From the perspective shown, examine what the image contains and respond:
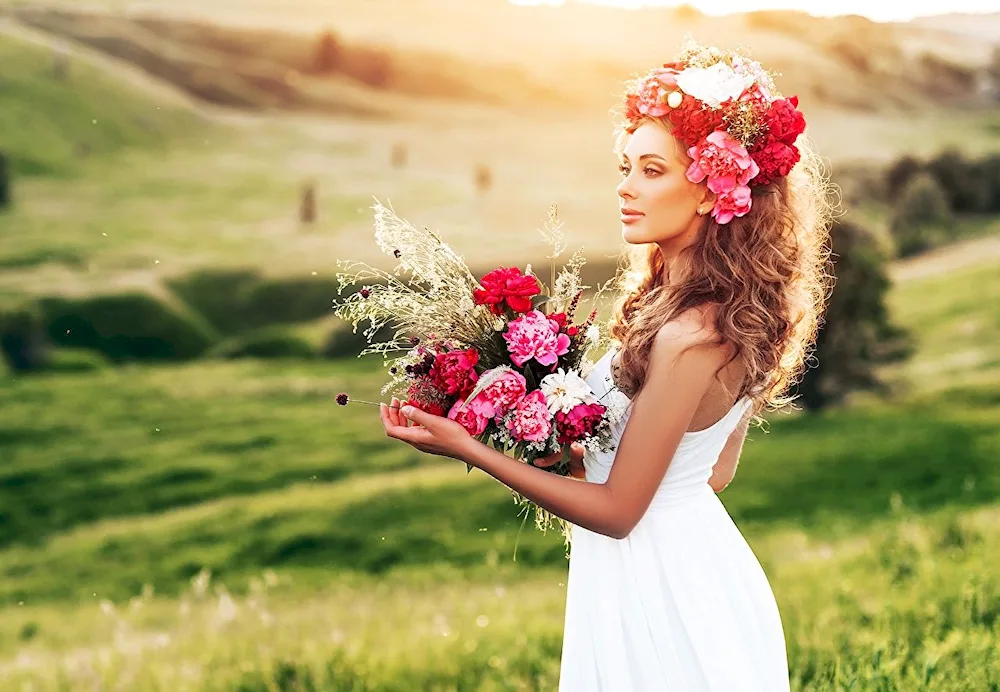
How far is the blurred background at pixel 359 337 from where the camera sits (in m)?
6.44

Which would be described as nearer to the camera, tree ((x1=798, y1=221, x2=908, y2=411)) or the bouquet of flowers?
the bouquet of flowers

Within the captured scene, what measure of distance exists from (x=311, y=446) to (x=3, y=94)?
45.6ft

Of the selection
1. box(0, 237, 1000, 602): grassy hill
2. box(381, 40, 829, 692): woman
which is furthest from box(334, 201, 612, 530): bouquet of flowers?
box(0, 237, 1000, 602): grassy hill

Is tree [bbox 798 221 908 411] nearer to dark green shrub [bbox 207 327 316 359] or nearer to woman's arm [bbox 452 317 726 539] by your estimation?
dark green shrub [bbox 207 327 316 359]

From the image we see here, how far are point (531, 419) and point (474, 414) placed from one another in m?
0.17

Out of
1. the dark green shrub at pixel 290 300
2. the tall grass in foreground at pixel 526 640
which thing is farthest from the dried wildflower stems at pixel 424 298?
the dark green shrub at pixel 290 300

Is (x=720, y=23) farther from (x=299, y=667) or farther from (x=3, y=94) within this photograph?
(x=299, y=667)

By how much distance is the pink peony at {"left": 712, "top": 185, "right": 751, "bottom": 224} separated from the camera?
3213mm

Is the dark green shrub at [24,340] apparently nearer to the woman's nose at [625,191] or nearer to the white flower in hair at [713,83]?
the woman's nose at [625,191]

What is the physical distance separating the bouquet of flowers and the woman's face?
222mm

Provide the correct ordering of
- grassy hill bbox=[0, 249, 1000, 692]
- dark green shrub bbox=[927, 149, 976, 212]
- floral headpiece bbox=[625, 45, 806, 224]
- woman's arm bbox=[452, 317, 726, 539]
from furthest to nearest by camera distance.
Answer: dark green shrub bbox=[927, 149, 976, 212] → grassy hill bbox=[0, 249, 1000, 692] → floral headpiece bbox=[625, 45, 806, 224] → woman's arm bbox=[452, 317, 726, 539]

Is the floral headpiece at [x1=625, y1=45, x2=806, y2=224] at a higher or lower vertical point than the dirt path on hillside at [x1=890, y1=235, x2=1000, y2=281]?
higher

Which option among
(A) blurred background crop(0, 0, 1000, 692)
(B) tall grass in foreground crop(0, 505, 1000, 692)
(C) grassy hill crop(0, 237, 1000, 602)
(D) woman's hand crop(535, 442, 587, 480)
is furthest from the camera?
(C) grassy hill crop(0, 237, 1000, 602)

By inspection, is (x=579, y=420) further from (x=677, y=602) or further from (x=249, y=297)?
(x=249, y=297)
